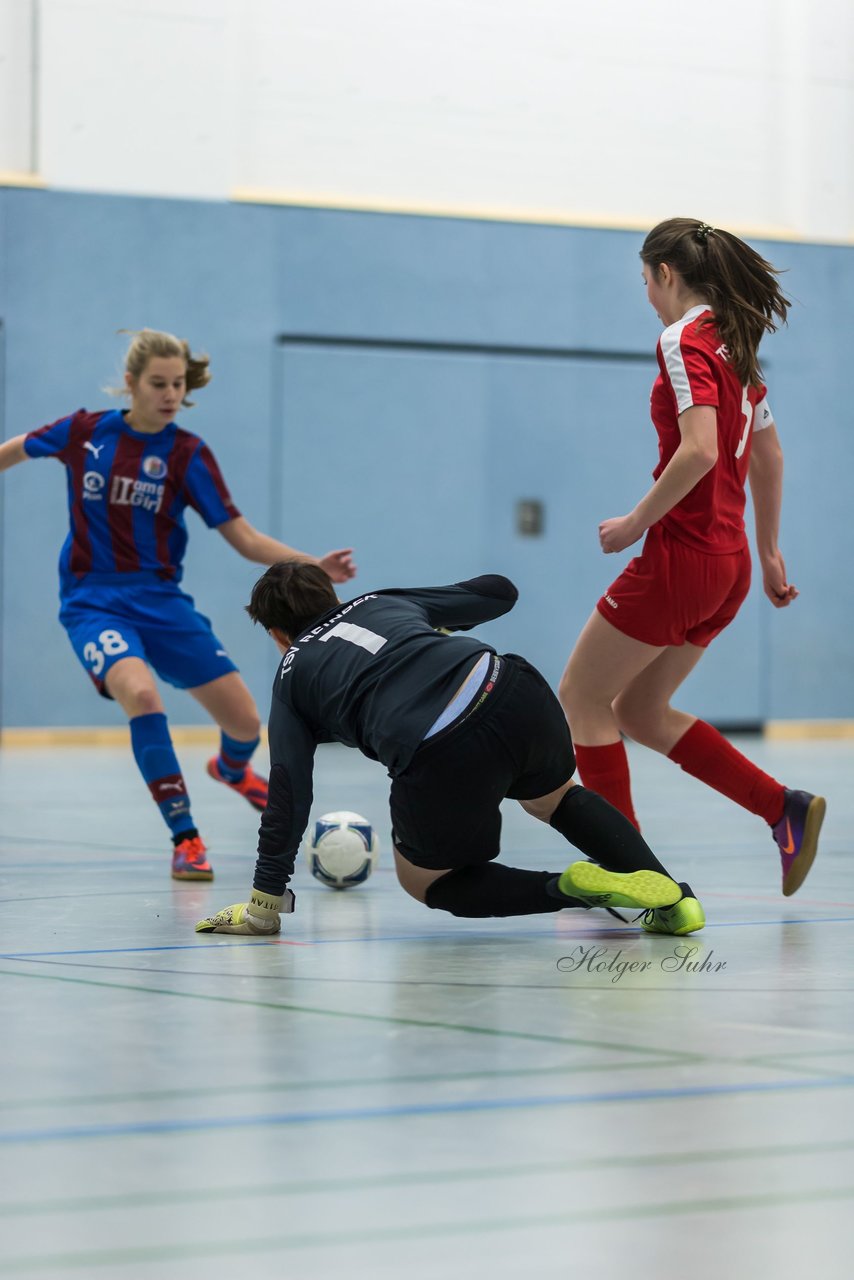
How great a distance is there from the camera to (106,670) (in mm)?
5254

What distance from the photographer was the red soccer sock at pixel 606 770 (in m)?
4.41

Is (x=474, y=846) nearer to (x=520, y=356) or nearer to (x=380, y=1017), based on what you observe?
(x=380, y=1017)

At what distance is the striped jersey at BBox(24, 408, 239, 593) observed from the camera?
5516 millimetres

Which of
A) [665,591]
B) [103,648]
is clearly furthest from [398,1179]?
[103,648]

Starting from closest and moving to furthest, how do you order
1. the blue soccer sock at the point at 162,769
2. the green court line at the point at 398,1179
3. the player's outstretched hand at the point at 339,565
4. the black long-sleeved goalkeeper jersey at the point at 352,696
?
the green court line at the point at 398,1179
the black long-sleeved goalkeeper jersey at the point at 352,696
the player's outstretched hand at the point at 339,565
the blue soccer sock at the point at 162,769

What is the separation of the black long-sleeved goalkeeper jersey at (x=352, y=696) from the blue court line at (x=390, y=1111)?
1.27 metres

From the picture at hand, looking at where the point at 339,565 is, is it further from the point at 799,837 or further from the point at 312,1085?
the point at 312,1085

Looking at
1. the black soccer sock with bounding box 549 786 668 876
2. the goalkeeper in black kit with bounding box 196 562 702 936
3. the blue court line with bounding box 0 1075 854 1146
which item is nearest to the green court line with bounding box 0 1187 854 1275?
the blue court line with bounding box 0 1075 854 1146

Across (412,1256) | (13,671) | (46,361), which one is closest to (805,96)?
(46,361)

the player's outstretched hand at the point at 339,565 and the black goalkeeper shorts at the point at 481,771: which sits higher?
the player's outstretched hand at the point at 339,565

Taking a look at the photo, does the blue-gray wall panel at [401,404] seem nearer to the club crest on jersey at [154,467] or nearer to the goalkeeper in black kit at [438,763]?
the club crest on jersey at [154,467]

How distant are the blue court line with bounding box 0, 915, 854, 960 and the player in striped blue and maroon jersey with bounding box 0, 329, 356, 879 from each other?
1.57m

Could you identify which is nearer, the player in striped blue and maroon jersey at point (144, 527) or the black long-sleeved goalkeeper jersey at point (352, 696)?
the black long-sleeved goalkeeper jersey at point (352, 696)

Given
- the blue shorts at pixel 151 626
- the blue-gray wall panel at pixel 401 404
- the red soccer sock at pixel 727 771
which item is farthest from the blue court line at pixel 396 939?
the blue-gray wall panel at pixel 401 404
